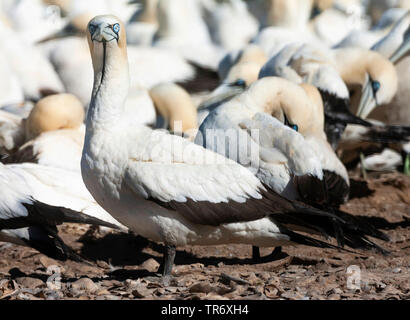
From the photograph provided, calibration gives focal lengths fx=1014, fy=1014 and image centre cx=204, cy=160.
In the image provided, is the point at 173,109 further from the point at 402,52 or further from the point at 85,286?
the point at 85,286

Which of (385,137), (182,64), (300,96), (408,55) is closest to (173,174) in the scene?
(300,96)

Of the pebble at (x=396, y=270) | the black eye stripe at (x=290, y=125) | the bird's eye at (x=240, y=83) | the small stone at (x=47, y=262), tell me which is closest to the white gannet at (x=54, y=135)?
the small stone at (x=47, y=262)

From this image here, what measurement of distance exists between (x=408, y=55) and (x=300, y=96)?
356cm

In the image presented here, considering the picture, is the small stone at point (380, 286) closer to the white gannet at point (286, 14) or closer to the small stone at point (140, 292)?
the small stone at point (140, 292)

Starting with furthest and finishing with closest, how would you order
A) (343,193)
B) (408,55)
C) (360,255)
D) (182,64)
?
(182,64) < (408,55) < (343,193) < (360,255)

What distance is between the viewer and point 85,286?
17.2 ft

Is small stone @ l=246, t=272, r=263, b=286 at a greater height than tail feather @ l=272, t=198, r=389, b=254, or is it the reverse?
tail feather @ l=272, t=198, r=389, b=254

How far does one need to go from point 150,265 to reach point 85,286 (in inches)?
54.2

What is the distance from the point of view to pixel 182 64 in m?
13.9

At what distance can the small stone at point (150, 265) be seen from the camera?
6.54 meters

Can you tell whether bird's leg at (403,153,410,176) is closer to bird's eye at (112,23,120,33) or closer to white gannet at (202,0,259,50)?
bird's eye at (112,23,120,33)

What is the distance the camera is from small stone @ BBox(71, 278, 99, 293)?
5215 mm

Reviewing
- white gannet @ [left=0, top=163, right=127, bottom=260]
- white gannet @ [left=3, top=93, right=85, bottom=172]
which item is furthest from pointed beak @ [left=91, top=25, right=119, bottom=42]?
white gannet @ [left=3, top=93, right=85, bottom=172]
